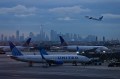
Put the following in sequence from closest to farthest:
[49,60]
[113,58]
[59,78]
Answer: [59,78], [49,60], [113,58]

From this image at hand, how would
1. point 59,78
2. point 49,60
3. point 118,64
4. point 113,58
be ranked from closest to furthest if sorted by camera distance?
point 59,78 → point 118,64 → point 49,60 → point 113,58

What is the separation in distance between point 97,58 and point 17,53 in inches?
887

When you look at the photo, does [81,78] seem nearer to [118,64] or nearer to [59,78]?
[59,78]

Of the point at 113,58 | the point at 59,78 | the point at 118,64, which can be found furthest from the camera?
the point at 113,58

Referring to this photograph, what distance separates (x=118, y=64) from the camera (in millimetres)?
90938

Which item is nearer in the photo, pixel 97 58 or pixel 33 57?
pixel 33 57

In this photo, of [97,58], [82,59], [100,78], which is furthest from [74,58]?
[100,78]

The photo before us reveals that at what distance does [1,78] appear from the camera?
54.8 metres

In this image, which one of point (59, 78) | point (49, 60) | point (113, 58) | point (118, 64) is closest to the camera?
point (59, 78)

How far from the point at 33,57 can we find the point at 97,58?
19002mm

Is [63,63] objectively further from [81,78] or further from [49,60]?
[81,78]

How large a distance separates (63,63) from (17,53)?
12.6m

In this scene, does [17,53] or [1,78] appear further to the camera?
[17,53]

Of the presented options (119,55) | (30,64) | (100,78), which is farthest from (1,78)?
(119,55)
